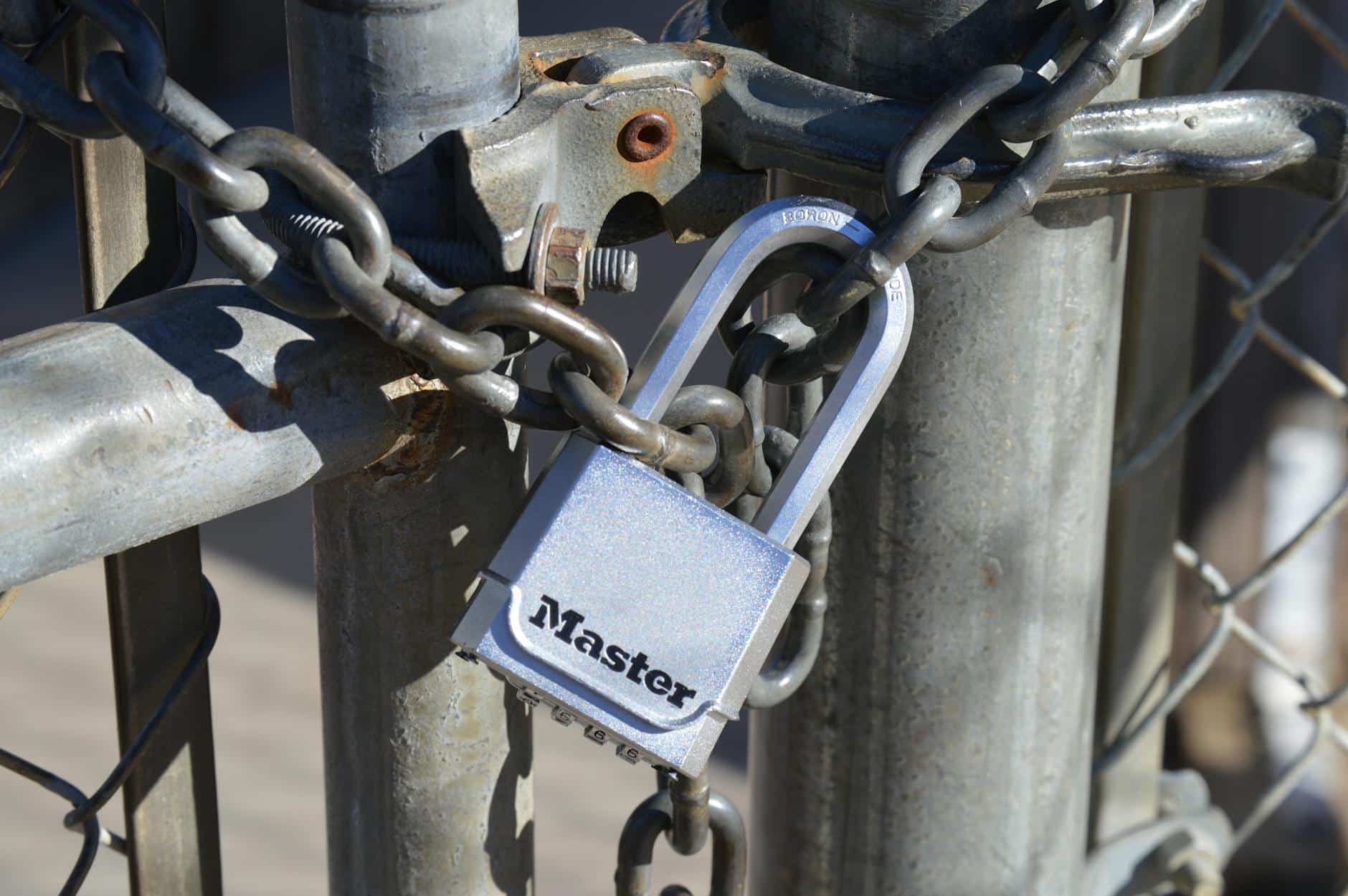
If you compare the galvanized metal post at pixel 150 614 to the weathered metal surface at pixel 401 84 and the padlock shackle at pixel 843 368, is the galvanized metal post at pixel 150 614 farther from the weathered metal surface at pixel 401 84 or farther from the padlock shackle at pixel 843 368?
the padlock shackle at pixel 843 368

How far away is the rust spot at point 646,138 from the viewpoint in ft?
1.76

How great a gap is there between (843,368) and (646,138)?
107mm

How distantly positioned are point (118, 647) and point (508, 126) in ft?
1.08

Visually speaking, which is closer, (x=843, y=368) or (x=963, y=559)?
(x=843, y=368)

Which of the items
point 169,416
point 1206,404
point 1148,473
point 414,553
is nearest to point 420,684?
point 414,553

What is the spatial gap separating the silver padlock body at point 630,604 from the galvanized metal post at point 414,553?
0.16ft

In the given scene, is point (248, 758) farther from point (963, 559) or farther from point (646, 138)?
point (646, 138)

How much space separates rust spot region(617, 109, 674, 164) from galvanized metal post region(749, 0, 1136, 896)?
0.10m

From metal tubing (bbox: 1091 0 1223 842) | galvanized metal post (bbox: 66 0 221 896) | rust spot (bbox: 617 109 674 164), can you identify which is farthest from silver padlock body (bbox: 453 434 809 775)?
metal tubing (bbox: 1091 0 1223 842)

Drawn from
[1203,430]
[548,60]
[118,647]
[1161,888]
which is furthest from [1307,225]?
[118,647]

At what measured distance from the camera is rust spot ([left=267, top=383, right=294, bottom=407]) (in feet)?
1.61

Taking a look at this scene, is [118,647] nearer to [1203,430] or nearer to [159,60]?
[159,60]

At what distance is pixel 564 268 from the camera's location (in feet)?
1.67

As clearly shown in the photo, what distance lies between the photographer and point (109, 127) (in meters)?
0.48
